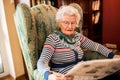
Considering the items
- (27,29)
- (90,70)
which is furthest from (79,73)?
(27,29)

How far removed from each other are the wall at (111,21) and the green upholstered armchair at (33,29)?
1.98m

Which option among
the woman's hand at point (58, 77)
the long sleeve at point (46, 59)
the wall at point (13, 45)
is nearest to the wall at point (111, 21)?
the wall at point (13, 45)

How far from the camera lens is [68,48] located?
1.33 metres

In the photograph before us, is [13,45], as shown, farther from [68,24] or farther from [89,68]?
[89,68]

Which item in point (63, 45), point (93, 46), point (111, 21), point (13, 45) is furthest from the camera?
point (111, 21)

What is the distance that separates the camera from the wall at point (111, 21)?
3.18 m

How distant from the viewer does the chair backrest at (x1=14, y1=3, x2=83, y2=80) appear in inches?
51.3

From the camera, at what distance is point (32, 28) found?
134cm

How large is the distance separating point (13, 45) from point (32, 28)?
3.24 ft

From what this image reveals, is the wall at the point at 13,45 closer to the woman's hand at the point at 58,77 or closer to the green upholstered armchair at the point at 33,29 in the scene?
the green upholstered armchair at the point at 33,29

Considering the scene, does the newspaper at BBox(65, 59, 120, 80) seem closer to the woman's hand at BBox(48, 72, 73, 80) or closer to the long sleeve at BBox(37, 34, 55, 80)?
the woman's hand at BBox(48, 72, 73, 80)

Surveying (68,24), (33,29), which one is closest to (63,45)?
(68,24)

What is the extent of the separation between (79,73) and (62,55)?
0.30 meters

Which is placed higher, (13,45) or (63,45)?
(63,45)
